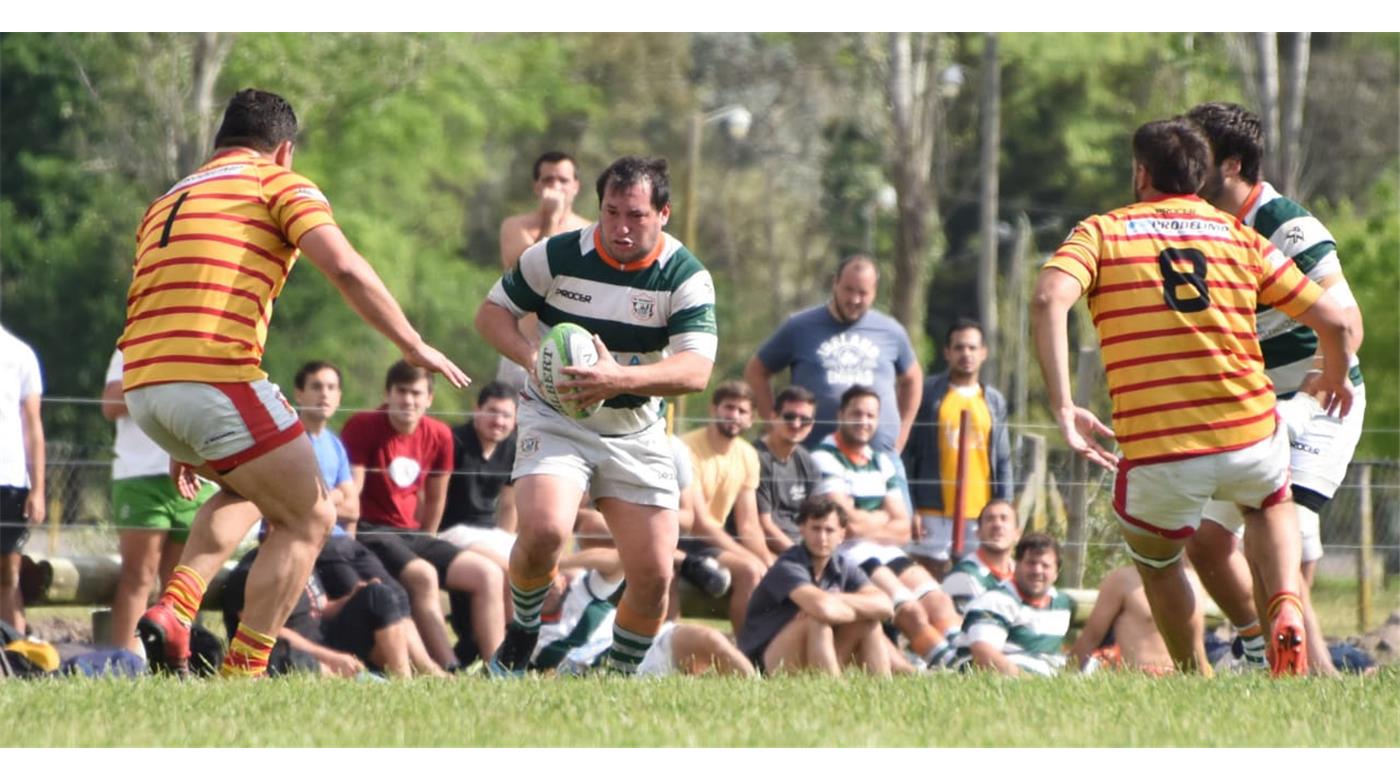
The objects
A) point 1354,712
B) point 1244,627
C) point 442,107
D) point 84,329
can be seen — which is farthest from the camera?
point 442,107

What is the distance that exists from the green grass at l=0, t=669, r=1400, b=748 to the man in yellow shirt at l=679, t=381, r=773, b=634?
3611mm

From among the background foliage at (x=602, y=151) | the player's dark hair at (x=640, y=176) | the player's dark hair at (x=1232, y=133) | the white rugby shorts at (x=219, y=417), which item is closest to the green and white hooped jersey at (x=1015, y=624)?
the player's dark hair at (x=1232, y=133)

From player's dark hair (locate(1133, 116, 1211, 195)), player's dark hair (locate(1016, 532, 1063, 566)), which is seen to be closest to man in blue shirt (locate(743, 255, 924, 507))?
player's dark hair (locate(1016, 532, 1063, 566))

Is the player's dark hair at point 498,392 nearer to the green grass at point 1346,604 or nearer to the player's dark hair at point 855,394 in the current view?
the player's dark hair at point 855,394

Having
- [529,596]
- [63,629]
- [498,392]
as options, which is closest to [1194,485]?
[529,596]

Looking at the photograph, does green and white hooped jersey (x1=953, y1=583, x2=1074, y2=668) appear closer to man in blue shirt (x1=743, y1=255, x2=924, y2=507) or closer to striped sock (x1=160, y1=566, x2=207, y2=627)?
man in blue shirt (x1=743, y1=255, x2=924, y2=507)

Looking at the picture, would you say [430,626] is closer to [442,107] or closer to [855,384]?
[855,384]

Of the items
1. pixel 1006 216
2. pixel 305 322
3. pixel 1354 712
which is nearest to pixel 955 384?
pixel 1354 712

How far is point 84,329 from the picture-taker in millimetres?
37531

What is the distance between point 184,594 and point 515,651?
1698 millimetres

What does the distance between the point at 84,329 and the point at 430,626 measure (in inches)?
1115

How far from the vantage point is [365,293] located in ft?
24.6

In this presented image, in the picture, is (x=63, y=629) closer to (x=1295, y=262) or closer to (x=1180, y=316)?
(x=1180, y=316)

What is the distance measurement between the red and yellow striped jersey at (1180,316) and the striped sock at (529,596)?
2559 millimetres
